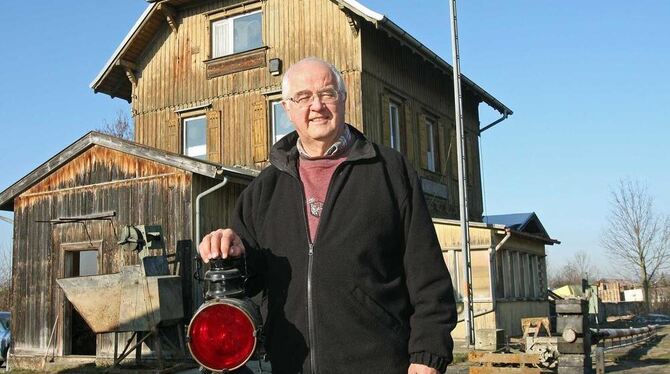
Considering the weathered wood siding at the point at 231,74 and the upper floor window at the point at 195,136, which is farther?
the upper floor window at the point at 195,136

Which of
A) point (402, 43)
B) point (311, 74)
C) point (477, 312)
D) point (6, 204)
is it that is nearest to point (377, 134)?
point (402, 43)

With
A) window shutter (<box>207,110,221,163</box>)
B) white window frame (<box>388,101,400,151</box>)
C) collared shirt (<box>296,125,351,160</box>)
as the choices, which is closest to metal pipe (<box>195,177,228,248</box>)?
window shutter (<box>207,110,221,163</box>)

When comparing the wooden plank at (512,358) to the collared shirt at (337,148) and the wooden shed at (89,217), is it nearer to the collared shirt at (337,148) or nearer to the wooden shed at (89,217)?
the wooden shed at (89,217)

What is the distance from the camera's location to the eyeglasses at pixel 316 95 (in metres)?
2.79

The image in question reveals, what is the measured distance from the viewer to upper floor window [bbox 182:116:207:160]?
18078 millimetres

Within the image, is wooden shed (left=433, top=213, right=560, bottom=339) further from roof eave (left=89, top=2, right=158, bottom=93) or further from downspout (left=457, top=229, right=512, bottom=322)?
roof eave (left=89, top=2, right=158, bottom=93)

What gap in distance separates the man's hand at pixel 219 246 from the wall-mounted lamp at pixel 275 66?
1459 cm

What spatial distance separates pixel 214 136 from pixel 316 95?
1511 cm

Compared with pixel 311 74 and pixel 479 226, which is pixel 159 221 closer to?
pixel 479 226

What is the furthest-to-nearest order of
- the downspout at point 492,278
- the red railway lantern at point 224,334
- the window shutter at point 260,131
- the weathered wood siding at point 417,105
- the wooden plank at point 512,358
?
the window shutter at point 260,131 < the weathered wood siding at point 417,105 < the downspout at point 492,278 < the wooden plank at point 512,358 < the red railway lantern at point 224,334

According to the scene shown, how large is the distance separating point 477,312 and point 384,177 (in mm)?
14220

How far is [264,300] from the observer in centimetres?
277

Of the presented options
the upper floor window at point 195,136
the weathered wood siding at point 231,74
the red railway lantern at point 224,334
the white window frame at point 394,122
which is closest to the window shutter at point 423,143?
the white window frame at point 394,122

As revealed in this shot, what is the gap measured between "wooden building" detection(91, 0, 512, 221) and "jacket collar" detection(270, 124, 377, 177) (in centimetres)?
1269
